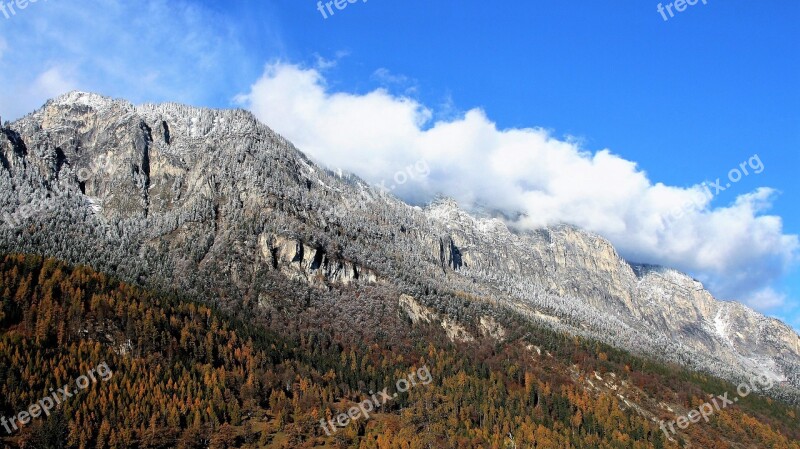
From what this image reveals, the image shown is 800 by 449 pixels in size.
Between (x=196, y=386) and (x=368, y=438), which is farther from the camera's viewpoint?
(x=196, y=386)

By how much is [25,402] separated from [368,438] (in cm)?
10110

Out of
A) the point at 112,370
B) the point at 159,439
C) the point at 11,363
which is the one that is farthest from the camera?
the point at 112,370

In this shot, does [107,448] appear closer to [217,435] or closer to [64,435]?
[64,435]

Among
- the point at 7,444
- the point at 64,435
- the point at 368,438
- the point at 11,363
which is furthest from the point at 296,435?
the point at 11,363

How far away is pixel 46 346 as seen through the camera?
19938cm

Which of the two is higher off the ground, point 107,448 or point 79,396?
point 79,396

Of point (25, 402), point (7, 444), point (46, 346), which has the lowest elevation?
point (7, 444)

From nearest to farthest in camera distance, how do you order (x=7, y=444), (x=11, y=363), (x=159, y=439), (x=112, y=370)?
1. (x=7, y=444)
2. (x=159, y=439)
3. (x=11, y=363)
4. (x=112, y=370)

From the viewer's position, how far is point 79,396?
174 m

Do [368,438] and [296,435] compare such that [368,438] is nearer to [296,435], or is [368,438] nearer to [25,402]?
[296,435]

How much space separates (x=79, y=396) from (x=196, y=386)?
117ft
